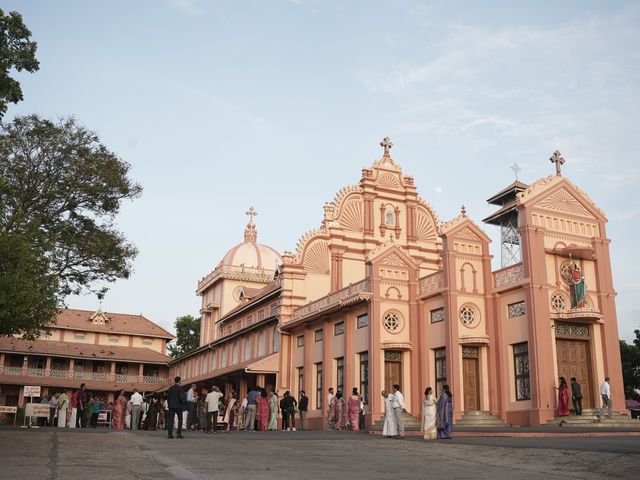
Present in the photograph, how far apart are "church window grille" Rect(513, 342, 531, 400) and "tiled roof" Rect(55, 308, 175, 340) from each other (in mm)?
45299

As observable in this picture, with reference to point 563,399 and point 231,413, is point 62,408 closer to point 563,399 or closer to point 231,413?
point 231,413

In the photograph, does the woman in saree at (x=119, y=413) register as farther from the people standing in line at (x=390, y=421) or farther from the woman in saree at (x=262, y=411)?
the people standing in line at (x=390, y=421)

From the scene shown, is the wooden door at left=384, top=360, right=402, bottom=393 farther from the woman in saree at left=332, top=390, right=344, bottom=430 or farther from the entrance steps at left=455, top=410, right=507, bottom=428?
the entrance steps at left=455, top=410, right=507, bottom=428

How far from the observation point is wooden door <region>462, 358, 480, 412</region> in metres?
25.4

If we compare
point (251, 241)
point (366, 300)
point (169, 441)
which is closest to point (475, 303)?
point (366, 300)

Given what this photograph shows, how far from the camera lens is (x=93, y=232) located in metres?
24.2

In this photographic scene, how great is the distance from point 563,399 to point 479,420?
11.3 ft

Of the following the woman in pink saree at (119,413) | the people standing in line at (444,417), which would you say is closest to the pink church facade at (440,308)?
the people standing in line at (444,417)

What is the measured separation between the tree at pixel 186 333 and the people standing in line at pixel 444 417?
62.0 metres

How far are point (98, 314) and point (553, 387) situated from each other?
48661 mm

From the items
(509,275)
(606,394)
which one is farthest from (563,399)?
(509,275)

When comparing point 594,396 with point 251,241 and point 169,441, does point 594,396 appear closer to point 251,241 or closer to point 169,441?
point 169,441

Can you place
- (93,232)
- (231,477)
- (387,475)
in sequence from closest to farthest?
1. (231,477)
2. (387,475)
3. (93,232)

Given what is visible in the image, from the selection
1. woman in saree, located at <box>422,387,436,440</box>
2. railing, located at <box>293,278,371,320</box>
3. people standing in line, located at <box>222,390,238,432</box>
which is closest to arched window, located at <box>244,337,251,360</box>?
railing, located at <box>293,278,371,320</box>
